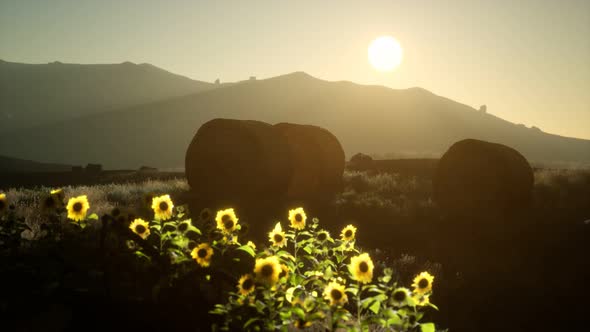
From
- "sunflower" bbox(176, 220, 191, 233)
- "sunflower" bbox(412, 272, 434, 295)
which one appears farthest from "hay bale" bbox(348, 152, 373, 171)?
"sunflower" bbox(176, 220, 191, 233)

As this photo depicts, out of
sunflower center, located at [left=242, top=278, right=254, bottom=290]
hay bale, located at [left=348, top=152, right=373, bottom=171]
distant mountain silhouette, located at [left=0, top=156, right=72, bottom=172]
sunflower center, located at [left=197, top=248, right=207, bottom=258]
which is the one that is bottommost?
distant mountain silhouette, located at [left=0, top=156, right=72, bottom=172]

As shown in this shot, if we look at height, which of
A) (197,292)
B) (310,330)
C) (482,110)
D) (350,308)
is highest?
(482,110)

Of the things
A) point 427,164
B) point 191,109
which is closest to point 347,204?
point 427,164

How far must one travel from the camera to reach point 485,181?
12.4 meters

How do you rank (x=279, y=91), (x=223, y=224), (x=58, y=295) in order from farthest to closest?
(x=279, y=91), (x=223, y=224), (x=58, y=295)

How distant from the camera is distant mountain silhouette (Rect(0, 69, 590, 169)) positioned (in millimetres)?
72500

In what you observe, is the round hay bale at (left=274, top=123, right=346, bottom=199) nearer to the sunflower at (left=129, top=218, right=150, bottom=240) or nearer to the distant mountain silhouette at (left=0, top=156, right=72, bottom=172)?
the sunflower at (left=129, top=218, right=150, bottom=240)

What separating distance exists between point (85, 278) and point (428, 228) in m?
9.67

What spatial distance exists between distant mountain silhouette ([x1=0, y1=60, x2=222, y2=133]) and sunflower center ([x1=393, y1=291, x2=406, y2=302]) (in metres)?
100

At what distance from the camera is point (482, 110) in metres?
101

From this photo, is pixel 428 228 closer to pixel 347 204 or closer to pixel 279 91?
pixel 347 204

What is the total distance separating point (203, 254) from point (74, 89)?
12492 cm

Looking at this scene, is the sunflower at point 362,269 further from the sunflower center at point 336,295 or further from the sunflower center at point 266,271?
the sunflower center at point 266,271

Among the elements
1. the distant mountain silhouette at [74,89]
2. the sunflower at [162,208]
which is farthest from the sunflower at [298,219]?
the distant mountain silhouette at [74,89]
